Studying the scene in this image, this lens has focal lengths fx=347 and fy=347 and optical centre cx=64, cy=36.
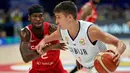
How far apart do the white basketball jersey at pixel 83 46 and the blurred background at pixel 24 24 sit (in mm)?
4858

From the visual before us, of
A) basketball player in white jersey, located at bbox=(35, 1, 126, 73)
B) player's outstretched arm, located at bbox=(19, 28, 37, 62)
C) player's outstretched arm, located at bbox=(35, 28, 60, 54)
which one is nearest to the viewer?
basketball player in white jersey, located at bbox=(35, 1, 126, 73)

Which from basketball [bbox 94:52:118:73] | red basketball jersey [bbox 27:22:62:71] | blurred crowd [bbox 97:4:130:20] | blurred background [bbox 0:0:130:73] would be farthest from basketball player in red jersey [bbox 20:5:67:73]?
blurred crowd [bbox 97:4:130:20]

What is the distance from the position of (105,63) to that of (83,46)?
20.8 inches

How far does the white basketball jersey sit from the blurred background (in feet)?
15.9

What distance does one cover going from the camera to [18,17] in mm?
18156

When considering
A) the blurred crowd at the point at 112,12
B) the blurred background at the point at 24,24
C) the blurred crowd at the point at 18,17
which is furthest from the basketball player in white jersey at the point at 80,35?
the blurred crowd at the point at 112,12

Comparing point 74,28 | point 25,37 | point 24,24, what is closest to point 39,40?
point 25,37

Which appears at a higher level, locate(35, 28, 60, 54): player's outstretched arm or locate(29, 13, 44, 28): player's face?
locate(29, 13, 44, 28): player's face

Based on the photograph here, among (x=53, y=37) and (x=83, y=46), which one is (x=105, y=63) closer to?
(x=83, y=46)

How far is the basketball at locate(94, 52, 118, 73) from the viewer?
3783 mm

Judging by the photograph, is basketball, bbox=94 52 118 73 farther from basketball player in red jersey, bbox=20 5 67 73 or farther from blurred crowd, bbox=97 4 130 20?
blurred crowd, bbox=97 4 130 20

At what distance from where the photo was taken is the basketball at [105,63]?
3.78m

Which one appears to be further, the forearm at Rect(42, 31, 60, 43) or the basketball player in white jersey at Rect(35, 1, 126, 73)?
the forearm at Rect(42, 31, 60, 43)

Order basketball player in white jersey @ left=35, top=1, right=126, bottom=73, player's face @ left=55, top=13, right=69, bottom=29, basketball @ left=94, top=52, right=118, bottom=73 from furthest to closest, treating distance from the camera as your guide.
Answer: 1. player's face @ left=55, top=13, right=69, bottom=29
2. basketball player in white jersey @ left=35, top=1, right=126, bottom=73
3. basketball @ left=94, top=52, right=118, bottom=73
